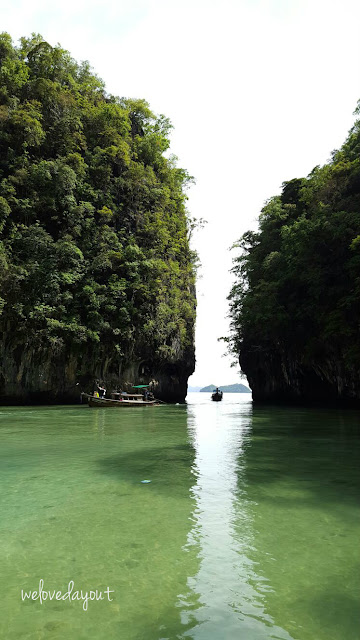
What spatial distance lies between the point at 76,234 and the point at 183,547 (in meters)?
26.8

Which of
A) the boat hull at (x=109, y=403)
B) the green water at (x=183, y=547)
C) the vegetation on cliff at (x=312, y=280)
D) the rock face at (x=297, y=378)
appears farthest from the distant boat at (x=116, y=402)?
the green water at (x=183, y=547)

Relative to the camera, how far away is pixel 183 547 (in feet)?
10.6

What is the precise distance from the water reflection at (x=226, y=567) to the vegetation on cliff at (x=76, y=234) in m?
20.8

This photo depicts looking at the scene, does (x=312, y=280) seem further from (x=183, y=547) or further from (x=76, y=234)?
(x=183, y=547)

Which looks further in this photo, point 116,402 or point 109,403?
point 116,402

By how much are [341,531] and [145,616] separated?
213 cm

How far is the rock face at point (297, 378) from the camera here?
82.1ft

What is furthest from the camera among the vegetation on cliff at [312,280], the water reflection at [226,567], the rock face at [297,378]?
the rock face at [297,378]

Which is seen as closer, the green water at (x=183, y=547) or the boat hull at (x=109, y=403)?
the green water at (x=183, y=547)

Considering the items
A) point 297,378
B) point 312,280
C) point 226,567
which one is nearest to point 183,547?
point 226,567

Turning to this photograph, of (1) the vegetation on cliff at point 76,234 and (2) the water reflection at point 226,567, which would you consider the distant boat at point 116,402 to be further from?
(2) the water reflection at point 226,567

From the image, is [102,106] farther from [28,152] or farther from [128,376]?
[128,376]

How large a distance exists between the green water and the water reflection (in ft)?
0.03

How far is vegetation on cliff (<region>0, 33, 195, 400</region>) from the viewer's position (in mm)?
24531
